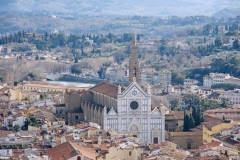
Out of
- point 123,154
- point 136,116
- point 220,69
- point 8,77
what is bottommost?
point 220,69

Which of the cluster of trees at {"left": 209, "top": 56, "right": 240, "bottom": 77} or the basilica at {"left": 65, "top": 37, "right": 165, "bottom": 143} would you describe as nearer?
the basilica at {"left": 65, "top": 37, "right": 165, "bottom": 143}

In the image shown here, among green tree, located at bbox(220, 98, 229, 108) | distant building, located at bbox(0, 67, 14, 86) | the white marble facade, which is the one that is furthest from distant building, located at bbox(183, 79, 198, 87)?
the white marble facade

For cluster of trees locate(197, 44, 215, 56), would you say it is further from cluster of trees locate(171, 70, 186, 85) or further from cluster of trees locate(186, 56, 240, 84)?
cluster of trees locate(171, 70, 186, 85)

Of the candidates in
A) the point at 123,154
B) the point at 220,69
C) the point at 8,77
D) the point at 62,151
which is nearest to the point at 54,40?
the point at 220,69

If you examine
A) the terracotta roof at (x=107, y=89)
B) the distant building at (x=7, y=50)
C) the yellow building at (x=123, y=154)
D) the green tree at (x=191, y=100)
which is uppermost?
the terracotta roof at (x=107, y=89)

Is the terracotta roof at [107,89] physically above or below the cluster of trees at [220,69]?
above

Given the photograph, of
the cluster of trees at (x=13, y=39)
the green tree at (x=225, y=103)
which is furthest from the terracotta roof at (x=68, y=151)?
the cluster of trees at (x=13, y=39)

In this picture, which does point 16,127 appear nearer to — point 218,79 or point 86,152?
point 86,152

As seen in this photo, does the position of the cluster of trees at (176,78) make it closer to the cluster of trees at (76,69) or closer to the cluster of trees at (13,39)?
the cluster of trees at (76,69)

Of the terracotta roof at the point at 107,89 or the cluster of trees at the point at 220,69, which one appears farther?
the cluster of trees at the point at 220,69
